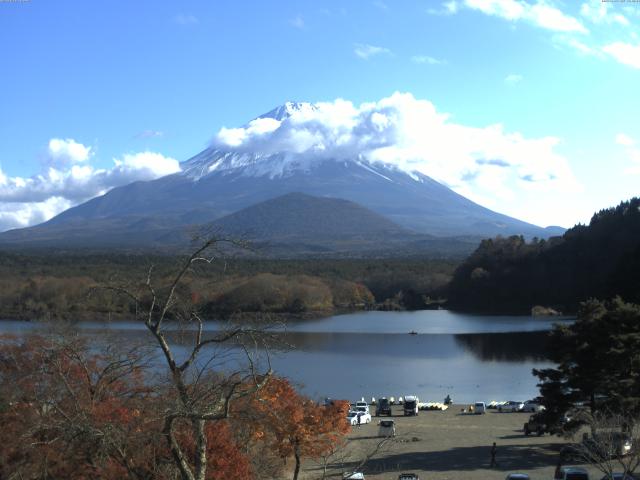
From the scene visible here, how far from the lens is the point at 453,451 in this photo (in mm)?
13164

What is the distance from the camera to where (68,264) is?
61.7 m

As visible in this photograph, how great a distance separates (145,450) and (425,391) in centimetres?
1847

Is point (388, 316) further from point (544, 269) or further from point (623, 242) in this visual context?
point (623, 242)

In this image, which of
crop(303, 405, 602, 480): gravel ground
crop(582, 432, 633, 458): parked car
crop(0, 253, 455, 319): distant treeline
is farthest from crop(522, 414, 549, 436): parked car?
crop(0, 253, 455, 319): distant treeline

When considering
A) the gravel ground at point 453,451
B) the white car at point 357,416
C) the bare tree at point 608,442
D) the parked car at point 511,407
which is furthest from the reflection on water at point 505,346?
the bare tree at point 608,442

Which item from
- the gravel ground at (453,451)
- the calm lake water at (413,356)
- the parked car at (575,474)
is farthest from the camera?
the calm lake water at (413,356)

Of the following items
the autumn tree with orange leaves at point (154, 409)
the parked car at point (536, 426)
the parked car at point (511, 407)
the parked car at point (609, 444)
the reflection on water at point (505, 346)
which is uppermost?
the autumn tree with orange leaves at point (154, 409)

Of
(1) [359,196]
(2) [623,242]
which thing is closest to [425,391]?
(2) [623,242]

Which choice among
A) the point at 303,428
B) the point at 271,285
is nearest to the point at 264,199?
the point at 271,285

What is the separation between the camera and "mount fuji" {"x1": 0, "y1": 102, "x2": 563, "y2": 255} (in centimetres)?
13112

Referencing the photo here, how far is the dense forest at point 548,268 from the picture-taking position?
156ft

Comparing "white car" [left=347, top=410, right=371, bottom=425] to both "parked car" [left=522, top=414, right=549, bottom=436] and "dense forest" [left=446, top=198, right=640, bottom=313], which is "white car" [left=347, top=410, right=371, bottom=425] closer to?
"parked car" [left=522, top=414, right=549, bottom=436]

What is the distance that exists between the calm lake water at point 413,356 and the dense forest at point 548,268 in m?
5.05

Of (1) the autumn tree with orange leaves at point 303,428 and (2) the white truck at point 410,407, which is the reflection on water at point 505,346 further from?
(1) the autumn tree with orange leaves at point 303,428
